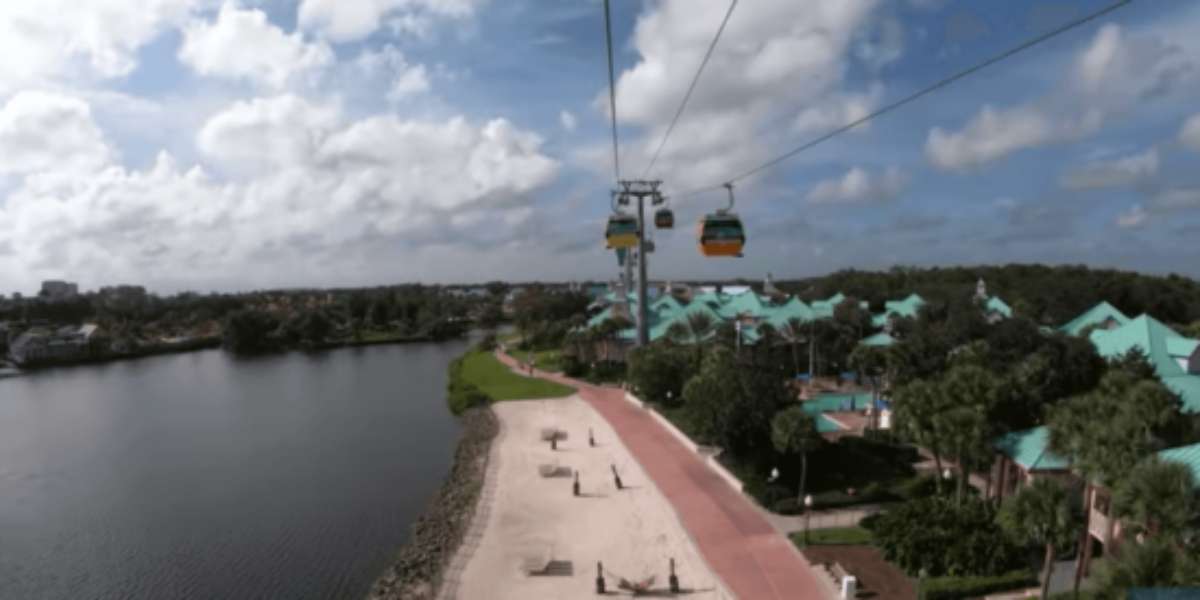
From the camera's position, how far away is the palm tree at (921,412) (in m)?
19.2

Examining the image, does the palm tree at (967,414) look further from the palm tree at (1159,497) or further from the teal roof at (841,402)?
the teal roof at (841,402)

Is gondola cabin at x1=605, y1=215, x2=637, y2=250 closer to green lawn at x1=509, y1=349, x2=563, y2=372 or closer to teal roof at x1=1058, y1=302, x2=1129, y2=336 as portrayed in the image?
green lawn at x1=509, y1=349, x2=563, y2=372

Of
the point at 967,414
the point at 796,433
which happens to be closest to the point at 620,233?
the point at 796,433

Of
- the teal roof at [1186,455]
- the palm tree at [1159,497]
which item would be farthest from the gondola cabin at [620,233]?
the palm tree at [1159,497]

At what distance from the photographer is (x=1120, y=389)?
18.8m

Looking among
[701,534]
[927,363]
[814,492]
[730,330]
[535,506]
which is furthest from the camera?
[730,330]

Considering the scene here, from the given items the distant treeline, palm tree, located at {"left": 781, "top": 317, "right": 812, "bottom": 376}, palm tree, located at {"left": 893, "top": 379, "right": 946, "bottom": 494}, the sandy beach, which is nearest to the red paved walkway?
the sandy beach

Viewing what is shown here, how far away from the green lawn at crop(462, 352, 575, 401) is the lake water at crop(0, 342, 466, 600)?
326 cm

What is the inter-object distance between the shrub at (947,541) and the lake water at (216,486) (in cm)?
1491

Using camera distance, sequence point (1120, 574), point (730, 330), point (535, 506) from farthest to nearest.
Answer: point (730, 330), point (535, 506), point (1120, 574)

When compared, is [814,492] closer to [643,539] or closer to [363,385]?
[643,539]

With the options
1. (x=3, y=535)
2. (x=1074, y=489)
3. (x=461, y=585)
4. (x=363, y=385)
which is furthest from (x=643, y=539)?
(x=363, y=385)

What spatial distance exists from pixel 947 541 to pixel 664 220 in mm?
17094

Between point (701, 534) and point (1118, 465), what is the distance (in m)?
10.6
